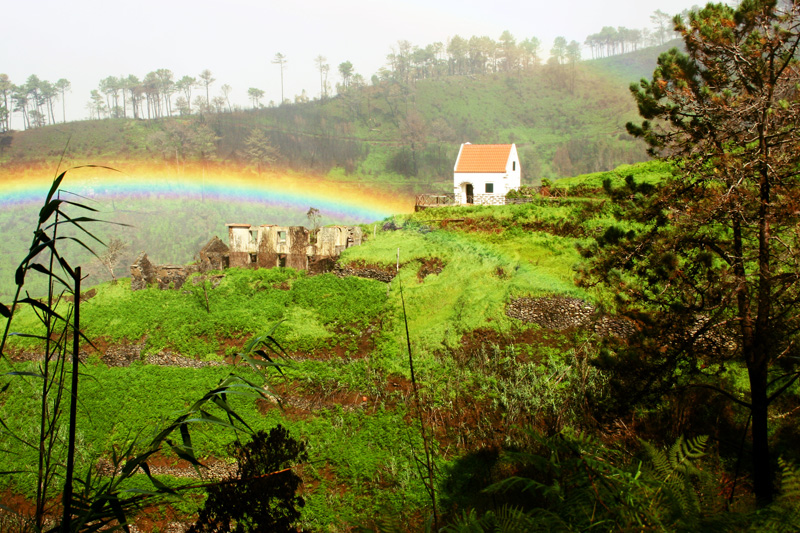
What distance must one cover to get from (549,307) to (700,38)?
757 cm

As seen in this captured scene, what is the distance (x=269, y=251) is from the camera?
76.6 feet

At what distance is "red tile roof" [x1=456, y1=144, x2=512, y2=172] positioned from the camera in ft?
102

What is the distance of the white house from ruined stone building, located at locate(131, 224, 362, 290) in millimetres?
9556

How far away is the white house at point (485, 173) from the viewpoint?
31.0 m

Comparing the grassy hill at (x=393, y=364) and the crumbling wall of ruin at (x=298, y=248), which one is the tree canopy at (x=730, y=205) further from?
the crumbling wall of ruin at (x=298, y=248)

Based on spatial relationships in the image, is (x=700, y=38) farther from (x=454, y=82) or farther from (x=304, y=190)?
(x=454, y=82)

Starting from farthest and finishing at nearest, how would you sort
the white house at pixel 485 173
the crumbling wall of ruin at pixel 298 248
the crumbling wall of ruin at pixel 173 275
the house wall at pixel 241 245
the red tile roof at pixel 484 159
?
the red tile roof at pixel 484 159 → the white house at pixel 485 173 → the house wall at pixel 241 245 → the crumbling wall of ruin at pixel 298 248 → the crumbling wall of ruin at pixel 173 275

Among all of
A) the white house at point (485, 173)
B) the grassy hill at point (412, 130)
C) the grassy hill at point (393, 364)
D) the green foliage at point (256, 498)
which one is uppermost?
the grassy hill at point (412, 130)

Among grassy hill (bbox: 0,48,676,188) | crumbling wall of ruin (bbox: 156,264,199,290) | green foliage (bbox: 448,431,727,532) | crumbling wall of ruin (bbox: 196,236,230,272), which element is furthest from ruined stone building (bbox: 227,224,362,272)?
grassy hill (bbox: 0,48,676,188)

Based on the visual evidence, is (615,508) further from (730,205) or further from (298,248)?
(298,248)

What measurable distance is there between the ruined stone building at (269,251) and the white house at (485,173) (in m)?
9.56

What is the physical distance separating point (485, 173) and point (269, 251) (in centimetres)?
1326

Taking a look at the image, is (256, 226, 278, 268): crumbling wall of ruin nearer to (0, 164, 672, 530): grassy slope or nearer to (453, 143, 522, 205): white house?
(0, 164, 672, 530): grassy slope

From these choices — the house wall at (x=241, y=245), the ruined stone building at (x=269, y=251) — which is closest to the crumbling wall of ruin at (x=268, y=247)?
the ruined stone building at (x=269, y=251)
